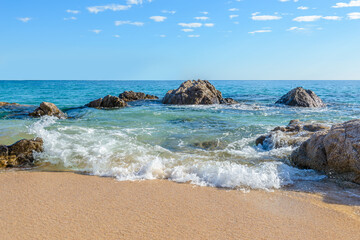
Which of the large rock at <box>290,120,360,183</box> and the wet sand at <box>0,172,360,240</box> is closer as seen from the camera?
the wet sand at <box>0,172,360,240</box>

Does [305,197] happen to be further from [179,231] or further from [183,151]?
[183,151]

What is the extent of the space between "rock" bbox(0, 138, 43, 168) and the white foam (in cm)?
23

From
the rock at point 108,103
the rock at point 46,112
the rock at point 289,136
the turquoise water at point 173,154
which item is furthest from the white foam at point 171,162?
the rock at point 108,103

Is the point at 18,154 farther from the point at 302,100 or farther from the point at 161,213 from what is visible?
the point at 302,100

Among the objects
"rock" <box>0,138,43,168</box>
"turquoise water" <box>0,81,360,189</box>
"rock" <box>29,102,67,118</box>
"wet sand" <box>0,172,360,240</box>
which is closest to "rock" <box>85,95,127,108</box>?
"rock" <box>29,102,67,118</box>

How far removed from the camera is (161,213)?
3.48 meters

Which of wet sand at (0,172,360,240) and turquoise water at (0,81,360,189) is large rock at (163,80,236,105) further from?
wet sand at (0,172,360,240)

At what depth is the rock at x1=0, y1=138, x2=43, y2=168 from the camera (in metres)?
5.56

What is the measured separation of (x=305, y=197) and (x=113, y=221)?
260cm

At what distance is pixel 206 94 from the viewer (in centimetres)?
2059

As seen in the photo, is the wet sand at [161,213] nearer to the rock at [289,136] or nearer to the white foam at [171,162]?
the white foam at [171,162]

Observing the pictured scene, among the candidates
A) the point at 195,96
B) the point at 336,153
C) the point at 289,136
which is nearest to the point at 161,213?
the point at 336,153

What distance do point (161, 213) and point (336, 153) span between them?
3.28 metres

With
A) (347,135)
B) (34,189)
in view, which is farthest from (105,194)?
(347,135)
